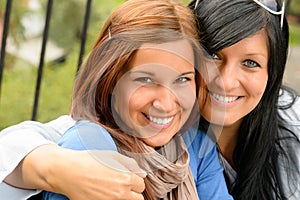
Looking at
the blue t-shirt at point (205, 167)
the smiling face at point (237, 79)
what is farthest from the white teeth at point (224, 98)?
the blue t-shirt at point (205, 167)

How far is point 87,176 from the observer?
159 centimetres

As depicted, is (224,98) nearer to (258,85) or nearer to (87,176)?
(258,85)

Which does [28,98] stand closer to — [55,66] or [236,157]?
[55,66]

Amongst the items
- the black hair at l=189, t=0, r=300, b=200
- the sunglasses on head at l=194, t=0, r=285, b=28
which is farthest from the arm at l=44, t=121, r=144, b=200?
the sunglasses on head at l=194, t=0, r=285, b=28

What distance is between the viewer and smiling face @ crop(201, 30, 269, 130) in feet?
6.43

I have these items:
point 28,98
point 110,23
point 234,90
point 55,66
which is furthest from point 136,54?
point 55,66

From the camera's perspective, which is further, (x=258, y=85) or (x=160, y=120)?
(x=258, y=85)

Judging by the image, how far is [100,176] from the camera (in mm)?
1590

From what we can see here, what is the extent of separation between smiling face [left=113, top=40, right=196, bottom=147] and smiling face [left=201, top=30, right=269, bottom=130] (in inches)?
8.1

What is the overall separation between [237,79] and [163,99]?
0.41 metres

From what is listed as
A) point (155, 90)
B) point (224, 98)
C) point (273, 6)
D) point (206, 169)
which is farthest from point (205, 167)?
point (273, 6)

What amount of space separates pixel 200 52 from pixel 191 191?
0.38m

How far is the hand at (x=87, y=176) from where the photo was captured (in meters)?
1.59

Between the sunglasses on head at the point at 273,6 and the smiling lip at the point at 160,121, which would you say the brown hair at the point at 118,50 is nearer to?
the smiling lip at the point at 160,121
